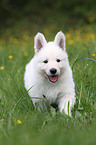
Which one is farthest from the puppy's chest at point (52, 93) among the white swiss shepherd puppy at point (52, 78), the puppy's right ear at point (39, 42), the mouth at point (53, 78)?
the puppy's right ear at point (39, 42)

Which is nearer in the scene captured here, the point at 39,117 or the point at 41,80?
the point at 39,117

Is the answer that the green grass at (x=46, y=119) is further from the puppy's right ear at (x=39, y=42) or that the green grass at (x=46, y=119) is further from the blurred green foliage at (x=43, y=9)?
the blurred green foliage at (x=43, y=9)

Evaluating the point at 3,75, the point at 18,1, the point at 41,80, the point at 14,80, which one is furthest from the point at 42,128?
the point at 18,1

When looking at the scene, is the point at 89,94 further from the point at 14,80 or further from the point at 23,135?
the point at 23,135

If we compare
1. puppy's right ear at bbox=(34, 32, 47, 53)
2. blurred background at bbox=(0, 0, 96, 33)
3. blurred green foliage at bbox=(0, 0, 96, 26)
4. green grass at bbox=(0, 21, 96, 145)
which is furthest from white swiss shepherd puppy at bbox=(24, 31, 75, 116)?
blurred green foliage at bbox=(0, 0, 96, 26)

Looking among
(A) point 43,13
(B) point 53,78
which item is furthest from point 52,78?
(A) point 43,13

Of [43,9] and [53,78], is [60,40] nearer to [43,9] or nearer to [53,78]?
[53,78]

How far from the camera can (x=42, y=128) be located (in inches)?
95.2

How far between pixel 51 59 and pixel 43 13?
10982 millimetres

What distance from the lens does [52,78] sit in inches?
117

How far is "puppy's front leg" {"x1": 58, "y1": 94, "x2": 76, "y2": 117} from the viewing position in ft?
9.41

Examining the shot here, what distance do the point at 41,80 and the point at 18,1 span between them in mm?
11144

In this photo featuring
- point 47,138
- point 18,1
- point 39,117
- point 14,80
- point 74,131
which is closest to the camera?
point 47,138

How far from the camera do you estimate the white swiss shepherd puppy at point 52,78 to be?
2.93 m
